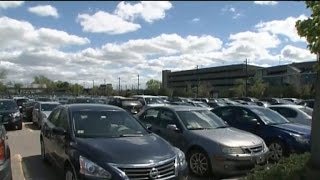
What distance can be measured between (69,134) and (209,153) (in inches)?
123

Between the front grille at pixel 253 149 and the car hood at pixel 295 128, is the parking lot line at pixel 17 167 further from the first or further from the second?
the car hood at pixel 295 128

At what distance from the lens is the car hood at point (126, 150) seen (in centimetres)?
675

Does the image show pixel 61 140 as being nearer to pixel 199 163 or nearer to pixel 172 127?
pixel 172 127

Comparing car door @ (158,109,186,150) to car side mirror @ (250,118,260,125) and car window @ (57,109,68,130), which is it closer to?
car window @ (57,109,68,130)

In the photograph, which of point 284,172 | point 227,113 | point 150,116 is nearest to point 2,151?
point 284,172

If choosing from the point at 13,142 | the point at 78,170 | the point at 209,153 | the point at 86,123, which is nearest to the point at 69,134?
the point at 86,123

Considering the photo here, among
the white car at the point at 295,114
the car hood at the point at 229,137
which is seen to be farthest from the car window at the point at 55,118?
the white car at the point at 295,114

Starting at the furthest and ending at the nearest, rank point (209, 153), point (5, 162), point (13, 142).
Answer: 1. point (13, 142)
2. point (209, 153)
3. point (5, 162)

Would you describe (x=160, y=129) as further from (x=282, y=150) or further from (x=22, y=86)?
(x=22, y=86)

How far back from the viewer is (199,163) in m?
9.78

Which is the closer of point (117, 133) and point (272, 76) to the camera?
point (117, 133)

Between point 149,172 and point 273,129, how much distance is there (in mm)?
6662

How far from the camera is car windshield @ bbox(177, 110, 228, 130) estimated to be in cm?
1076

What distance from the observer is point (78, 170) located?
22.9 feet
